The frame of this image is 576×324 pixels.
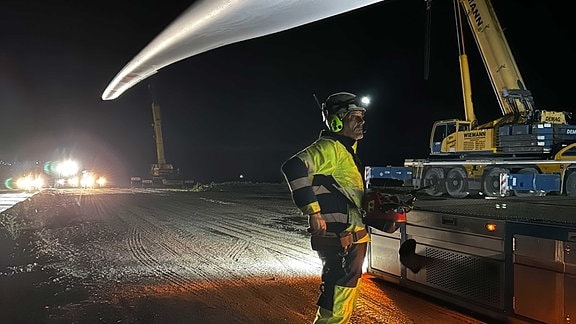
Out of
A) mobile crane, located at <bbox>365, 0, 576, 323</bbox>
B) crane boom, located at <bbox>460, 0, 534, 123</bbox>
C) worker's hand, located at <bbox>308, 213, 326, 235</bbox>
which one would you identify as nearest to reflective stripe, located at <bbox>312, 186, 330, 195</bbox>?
worker's hand, located at <bbox>308, 213, 326, 235</bbox>

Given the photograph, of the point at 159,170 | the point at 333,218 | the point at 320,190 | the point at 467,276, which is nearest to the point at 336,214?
the point at 333,218

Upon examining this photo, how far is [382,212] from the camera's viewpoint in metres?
4.02

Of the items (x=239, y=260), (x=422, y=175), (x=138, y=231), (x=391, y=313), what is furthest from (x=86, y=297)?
(x=422, y=175)

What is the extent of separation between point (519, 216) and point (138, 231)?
9.56 meters

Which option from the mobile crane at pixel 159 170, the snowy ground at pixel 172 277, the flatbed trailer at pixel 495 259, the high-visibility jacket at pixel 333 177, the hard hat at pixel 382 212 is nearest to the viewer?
the high-visibility jacket at pixel 333 177

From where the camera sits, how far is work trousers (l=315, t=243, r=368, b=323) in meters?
3.86

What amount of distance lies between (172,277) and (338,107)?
4.77m

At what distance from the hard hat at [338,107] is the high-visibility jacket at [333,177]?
9 centimetres

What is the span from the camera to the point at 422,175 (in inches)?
876

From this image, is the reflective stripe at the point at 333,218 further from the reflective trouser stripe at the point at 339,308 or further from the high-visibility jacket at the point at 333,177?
the reflective trouser stripe at the point at 339,308

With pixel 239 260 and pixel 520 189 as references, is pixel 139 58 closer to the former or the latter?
pixel 239 260

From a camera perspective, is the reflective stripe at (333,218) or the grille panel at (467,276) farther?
the grille panel at (467,276)

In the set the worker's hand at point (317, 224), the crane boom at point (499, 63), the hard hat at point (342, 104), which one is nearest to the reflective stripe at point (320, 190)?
the worker's hand at point (317, 224)

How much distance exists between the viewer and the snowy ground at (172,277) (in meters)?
5.98
